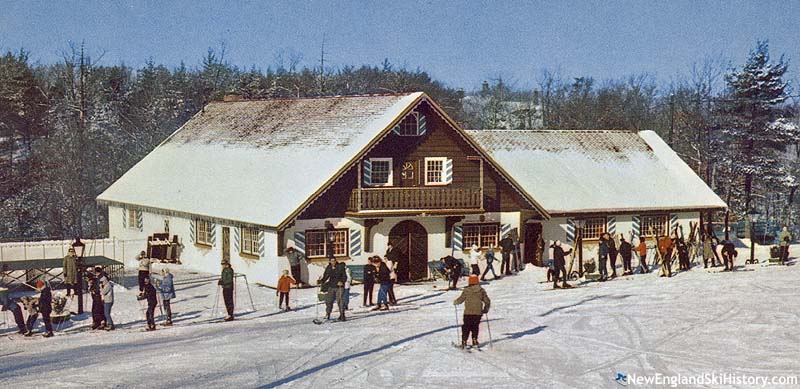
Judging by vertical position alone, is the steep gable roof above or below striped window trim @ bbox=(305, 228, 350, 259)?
above

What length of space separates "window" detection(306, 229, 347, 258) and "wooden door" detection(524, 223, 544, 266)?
8707 millimetres

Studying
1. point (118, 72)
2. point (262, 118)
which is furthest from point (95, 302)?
point (118, 72)

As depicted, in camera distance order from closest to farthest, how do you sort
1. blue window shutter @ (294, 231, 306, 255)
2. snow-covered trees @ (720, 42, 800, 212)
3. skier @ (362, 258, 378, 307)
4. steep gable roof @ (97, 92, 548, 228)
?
1. skier @ (362, 258, 378, 307)
2. blue window shutter @ (294, 231, 306, 255)
3. steep gable roof @ (97, 92, 548, 228)
4. snow-covered trees @ (720, 42, 800, 212)

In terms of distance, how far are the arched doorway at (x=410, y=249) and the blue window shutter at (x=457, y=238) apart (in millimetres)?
1156

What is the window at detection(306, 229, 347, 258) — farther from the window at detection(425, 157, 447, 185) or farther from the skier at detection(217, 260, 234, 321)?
the skier at detection(217, 260, 234, 321)

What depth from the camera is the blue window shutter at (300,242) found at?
3169cm

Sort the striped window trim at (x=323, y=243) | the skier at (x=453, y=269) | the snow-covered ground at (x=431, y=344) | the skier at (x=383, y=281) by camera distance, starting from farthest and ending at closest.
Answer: the striped window trim at (x=323, y=243)
the skier at (x=453, y=269)
the skier at (x=383, y=281)
the snow-covered ground at (x=431, y=344)

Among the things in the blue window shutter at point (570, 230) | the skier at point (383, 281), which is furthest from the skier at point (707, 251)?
the skier at point (383, 281)

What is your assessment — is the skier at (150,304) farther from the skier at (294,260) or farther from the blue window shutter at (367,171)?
the blue window shutter at (367,171)

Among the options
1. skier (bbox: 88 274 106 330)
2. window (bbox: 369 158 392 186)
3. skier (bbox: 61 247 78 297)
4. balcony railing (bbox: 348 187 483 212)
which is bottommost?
skier (bbox: 88 274 106 330)

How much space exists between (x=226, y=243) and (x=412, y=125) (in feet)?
27.3

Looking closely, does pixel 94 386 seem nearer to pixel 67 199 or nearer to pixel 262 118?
pixel 262 118

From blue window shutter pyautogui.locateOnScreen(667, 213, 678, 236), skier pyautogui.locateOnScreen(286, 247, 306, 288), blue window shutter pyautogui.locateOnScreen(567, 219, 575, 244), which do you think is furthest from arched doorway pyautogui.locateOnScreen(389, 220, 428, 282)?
blue window shutter pyautogui.locateOnScreen(667, 213, 678, 236)

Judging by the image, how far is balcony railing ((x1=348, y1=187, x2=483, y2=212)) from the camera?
32.5 m
